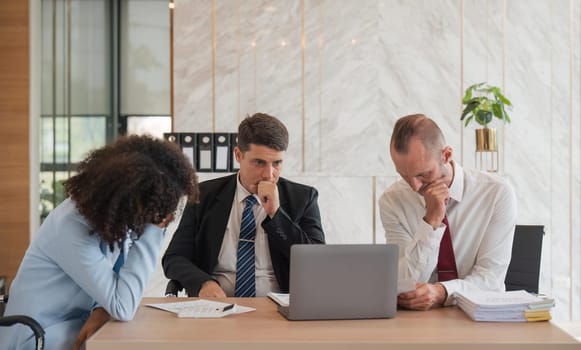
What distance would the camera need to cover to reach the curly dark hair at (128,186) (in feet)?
7.11

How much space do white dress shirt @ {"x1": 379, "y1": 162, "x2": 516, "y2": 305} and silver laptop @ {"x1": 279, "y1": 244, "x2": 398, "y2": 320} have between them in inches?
→ 16.5

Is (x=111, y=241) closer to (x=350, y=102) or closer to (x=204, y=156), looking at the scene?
(x=204, y=156)

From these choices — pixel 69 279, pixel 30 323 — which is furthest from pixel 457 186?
pixel 30 323

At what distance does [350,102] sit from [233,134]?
90 centimetres

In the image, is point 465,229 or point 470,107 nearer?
point 465,229

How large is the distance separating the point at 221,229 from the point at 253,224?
0.47ft

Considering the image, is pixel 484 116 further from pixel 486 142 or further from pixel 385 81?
pixel 385 81

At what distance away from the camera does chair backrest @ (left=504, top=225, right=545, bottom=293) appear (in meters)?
3.33

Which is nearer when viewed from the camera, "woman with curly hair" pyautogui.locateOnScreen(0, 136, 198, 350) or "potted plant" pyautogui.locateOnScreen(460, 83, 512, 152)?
"woman with curly hair" pyautogui.locateOnScreen(0, 136, 198, 350)

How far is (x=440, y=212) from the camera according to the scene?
264cm

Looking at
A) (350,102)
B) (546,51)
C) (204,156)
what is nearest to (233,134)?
(204,156)

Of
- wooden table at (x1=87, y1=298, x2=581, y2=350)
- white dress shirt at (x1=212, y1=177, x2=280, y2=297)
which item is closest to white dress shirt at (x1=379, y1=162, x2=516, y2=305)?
wooden table at (x1=87, y1=298, x2=581, y2=350)

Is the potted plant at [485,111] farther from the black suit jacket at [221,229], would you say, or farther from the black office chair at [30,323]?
the black office chair at [30,323]

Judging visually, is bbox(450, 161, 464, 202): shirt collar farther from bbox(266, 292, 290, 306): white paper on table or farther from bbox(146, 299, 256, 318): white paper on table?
bbox(146, 299, 256, 318): white paper on table
